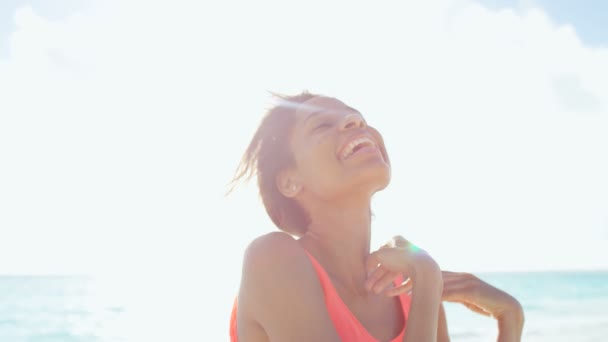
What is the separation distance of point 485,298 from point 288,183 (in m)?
1.01

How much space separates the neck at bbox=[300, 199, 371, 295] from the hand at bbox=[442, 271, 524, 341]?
428 millimetres

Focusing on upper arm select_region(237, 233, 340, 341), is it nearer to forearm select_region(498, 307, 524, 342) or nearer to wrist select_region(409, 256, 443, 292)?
wrist select_region(409, 256, 443, 292)

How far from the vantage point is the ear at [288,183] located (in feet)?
8.70

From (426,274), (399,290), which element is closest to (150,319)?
(399,290)

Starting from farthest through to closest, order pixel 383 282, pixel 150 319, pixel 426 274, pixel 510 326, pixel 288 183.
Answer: pixel 150 319
pixel 510 326
pixel 288 183
pixel 383 282
pixel 426 274

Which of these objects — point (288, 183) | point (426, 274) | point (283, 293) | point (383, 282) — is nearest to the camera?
point (283, 293)

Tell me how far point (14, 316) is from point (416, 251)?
26.1m

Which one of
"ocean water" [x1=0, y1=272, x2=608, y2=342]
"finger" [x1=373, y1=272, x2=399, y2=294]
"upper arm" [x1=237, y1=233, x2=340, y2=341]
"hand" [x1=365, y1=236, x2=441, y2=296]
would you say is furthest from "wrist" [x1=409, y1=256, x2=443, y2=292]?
"ocean water" [x1=0, y1=272, x2=608, y2=342]

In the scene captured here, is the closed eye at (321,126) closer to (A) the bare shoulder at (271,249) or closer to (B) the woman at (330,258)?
(B) the woman at (330,258)

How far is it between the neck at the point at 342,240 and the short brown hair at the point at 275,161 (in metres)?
0.13

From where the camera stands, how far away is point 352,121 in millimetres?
2588

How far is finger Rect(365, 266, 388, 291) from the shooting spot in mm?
2459

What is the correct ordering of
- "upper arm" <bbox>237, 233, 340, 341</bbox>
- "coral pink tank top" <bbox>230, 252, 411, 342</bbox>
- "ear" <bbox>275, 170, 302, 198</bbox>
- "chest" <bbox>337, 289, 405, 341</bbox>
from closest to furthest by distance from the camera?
1. "upper arm" <bbox>237, 233, 340, 341</bbox>
2. "coral pink tank top" <bbox>230, 252, 411, 342</bbox>
3. "chest" <bbox>337, 289, 405, 341</bbox>
4. "ear" <bbox>275, 170, 302, 198</bbox>

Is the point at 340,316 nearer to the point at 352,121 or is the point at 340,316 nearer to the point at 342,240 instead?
the point at 342,240
